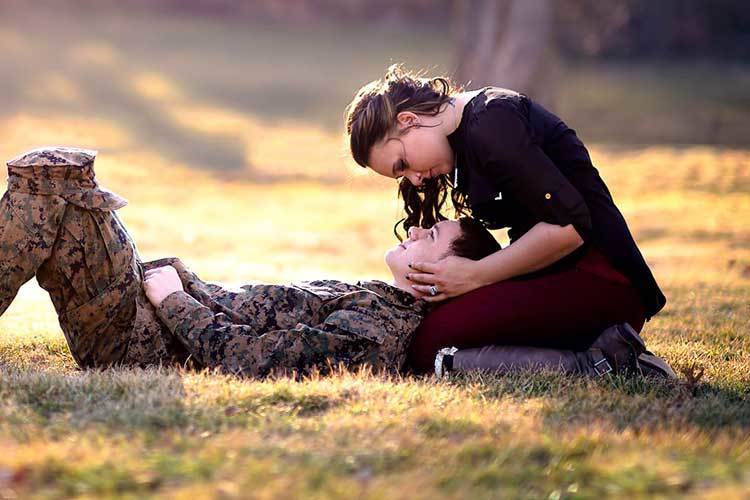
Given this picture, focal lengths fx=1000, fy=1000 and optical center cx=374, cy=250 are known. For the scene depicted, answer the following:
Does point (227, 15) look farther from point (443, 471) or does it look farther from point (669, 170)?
point (443, 471)

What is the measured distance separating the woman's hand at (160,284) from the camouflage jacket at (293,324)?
0.04 m

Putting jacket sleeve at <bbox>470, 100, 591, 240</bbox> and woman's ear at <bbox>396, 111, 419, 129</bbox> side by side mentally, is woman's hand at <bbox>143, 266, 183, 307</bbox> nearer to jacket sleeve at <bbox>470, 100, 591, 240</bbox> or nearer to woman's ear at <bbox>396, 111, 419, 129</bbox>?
woman's ear at <bbox>396, 111, 419, 129</bbox>

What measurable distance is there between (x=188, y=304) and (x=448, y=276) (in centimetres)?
122

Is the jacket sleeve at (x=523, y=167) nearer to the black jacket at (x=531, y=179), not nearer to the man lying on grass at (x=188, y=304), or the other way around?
the black jacket at (x=531, y=179)

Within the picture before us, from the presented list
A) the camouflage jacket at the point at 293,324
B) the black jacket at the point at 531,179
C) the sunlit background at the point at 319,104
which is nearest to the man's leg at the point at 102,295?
the camouflage jacket at the point at 293,324

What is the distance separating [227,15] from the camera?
37625 mm

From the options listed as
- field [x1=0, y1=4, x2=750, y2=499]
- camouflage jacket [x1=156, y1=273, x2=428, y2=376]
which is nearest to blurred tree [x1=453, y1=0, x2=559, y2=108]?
field [x1=0, y1=4, x2=750, y2=499]

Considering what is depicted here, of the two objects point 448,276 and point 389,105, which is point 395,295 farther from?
point 389,105

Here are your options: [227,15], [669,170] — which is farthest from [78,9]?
[669,170]

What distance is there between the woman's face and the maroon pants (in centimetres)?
66

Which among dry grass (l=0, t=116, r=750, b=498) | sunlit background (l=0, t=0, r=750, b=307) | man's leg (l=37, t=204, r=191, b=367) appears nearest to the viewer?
dry grass (l=0, t=116, r=750, b=498)

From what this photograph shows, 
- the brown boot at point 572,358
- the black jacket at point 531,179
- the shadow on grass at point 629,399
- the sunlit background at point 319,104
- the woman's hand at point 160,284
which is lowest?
the shadow on grass at point 629,399

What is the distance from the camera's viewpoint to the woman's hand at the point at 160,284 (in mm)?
4605

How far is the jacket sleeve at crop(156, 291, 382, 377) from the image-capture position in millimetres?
4457
